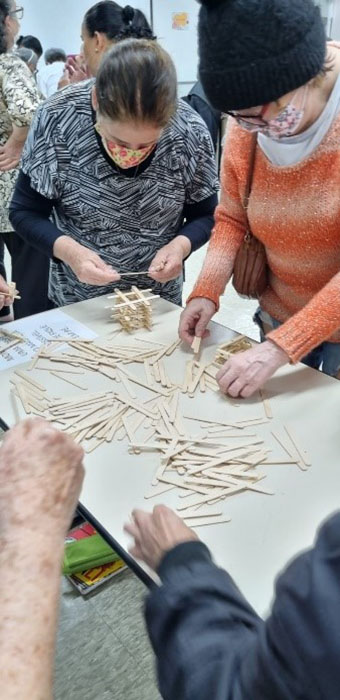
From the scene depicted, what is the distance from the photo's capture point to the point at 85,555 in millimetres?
2080

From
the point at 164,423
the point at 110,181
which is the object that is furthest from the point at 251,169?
the point at 164,423

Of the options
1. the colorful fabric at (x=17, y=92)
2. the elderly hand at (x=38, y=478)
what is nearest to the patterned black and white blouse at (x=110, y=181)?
the elderly hand at (x=38, y=478)

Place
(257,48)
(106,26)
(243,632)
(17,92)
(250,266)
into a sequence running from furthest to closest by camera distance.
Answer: (17,92), (106,26), (250,266), (257,48), (243,632)

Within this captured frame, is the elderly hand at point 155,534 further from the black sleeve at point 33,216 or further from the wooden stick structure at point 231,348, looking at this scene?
the black sleeve at point 33,216

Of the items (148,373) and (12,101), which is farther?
(12,101)

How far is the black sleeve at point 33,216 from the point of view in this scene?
6.60 ft

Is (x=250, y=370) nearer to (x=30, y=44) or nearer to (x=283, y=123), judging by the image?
(x=283, y=123)

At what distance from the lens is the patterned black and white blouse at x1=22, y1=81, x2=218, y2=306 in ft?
6.22

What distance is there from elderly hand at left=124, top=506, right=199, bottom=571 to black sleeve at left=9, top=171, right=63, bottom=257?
1.19 m

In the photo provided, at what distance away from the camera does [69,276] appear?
2182 millimetres

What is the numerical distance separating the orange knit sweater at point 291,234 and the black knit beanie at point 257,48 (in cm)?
21

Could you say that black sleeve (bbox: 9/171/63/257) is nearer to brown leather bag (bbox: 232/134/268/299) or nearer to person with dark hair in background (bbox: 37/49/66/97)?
brown leather bag (bbox: 232/134/268/299)

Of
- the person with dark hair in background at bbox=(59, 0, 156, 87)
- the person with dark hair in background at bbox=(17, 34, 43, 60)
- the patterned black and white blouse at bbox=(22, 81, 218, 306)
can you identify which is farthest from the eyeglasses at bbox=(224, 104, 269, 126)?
the person with dark hair in background at bbox=(17, 34, 43, 60)

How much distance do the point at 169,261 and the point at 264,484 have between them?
37.9 inches
